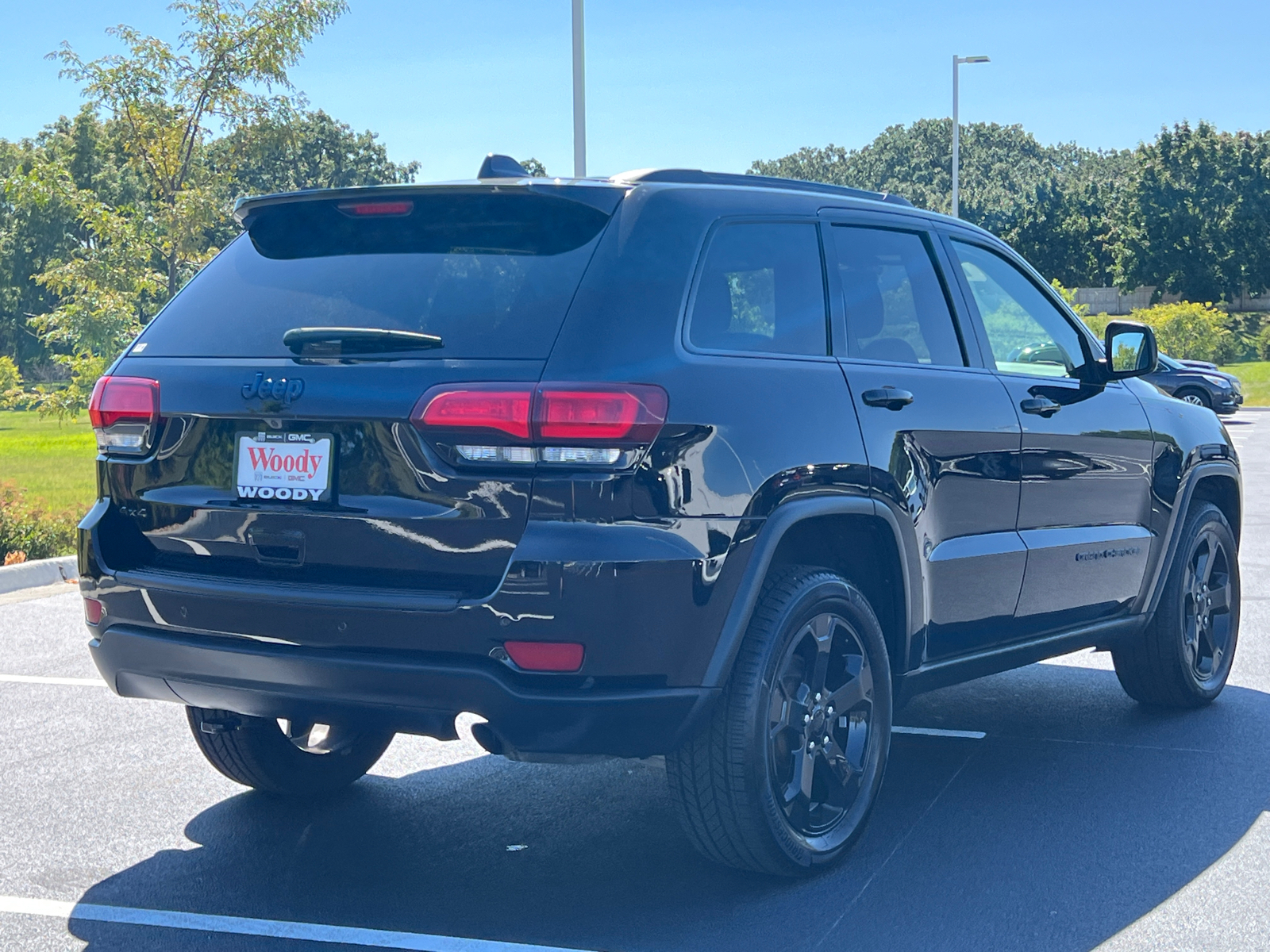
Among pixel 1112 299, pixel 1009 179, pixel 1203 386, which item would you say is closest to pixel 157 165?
pixel 1203 386

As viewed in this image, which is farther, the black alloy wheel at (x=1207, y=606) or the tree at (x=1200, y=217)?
the tree at (x=1200, y=217)

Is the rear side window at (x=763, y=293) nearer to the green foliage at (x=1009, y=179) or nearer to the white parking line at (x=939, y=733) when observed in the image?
the white parking line at (x=939, y=733)

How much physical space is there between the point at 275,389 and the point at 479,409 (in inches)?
24.8

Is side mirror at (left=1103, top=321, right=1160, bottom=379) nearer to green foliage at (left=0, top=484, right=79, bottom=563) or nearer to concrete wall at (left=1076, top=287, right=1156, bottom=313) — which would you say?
green foliage at (left=0, top=484, right=79, bottom=563)

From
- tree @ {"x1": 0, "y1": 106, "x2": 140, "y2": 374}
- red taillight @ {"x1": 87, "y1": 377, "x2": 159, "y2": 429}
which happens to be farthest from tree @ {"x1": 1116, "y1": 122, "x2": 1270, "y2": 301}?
red taillight @ {"x1": 87, "y1": 377, "x2": 159, "y2": 429}

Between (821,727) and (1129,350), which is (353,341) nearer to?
(821,727)

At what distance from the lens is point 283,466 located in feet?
12.7

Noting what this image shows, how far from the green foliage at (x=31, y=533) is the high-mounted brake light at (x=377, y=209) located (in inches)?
292

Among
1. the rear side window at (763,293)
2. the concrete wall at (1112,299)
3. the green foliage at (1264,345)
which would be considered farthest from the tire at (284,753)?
the concrete wall at (1112,299)

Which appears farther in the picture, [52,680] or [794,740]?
A: [52,680]

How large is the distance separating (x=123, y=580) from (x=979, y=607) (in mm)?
2665

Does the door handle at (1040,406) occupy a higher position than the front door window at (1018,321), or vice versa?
the front door window at (1018,321)

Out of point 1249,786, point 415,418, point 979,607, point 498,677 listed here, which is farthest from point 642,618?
point 1249,786

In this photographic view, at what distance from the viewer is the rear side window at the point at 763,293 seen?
13.4 ft
